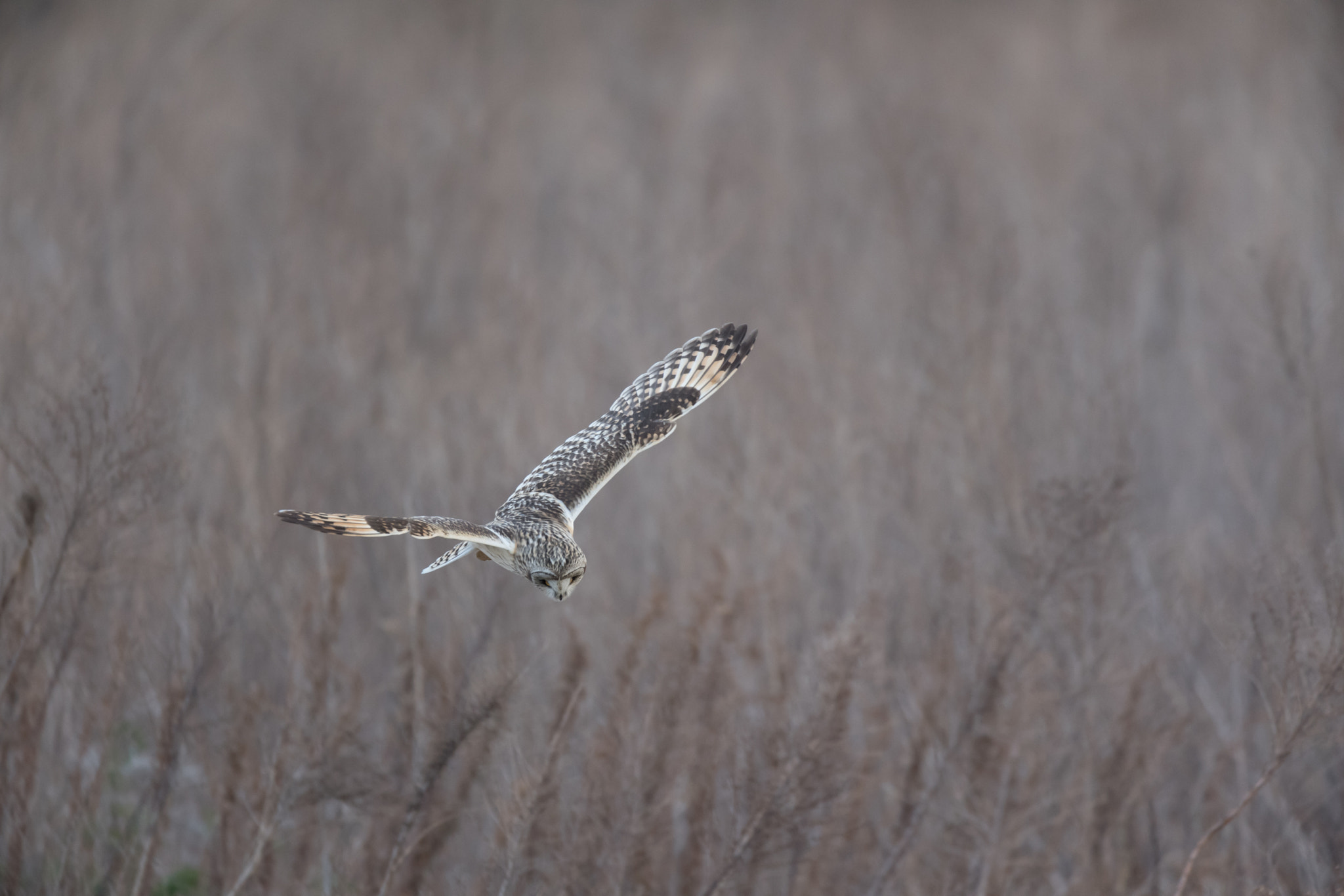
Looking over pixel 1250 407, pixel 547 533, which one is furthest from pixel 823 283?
pixel 547 533

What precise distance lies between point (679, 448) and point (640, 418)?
9.00m

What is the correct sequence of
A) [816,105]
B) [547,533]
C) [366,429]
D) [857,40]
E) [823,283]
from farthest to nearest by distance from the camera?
[857,40] → [816,105] → [823,283] → [366,429] → [547,533]

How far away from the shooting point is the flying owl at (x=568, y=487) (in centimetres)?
431

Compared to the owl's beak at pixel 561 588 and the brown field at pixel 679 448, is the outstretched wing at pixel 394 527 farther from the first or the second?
the brown field at pixel 679 448

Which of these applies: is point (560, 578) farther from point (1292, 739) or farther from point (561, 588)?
point (1292, 739)

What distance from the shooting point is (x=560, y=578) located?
15.1 feet

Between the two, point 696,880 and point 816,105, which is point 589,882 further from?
point 816,105

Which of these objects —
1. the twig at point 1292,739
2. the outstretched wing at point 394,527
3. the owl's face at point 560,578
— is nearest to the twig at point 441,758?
the owl's face at point 560,578

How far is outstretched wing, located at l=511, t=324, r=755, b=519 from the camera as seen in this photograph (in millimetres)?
5844

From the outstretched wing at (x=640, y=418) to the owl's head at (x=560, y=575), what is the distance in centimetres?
75

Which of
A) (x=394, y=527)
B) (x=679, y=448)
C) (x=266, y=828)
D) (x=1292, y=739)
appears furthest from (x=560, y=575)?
(x=679, y=448)

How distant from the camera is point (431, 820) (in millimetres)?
8859

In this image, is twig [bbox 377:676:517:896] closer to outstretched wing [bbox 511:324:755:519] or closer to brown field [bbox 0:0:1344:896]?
brown field [bbox 0:0:1344:896]

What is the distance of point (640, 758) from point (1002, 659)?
123 inches
